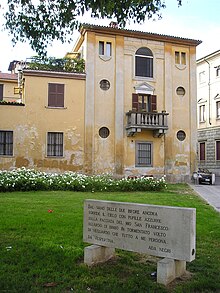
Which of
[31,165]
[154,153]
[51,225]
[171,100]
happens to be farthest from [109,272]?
[171,100]

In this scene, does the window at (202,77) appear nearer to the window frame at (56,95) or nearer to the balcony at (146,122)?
the balcony at (146,122)

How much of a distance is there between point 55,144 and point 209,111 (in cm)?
2103

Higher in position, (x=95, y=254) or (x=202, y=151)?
(x=202, y=151)

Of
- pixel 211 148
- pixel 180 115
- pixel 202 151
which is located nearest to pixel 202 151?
pixel 202 151

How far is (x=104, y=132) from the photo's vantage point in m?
25.1

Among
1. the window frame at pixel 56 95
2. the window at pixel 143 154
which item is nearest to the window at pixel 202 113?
the window at pixel 143 154

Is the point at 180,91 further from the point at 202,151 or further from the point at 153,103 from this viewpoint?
the point at 202,151

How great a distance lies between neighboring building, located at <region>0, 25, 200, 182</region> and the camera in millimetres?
24016

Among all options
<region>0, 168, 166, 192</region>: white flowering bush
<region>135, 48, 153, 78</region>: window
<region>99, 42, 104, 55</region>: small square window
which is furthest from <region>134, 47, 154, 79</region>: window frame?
<region>0, 168, 166, 192</region>: white flowering bush

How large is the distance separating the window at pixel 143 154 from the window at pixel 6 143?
891 cm

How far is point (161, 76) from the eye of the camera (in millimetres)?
26688

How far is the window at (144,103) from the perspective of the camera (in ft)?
85.0

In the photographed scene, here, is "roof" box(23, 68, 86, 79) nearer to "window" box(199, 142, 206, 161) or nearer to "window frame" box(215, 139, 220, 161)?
"window frame" box(215, 139, 220, 161)

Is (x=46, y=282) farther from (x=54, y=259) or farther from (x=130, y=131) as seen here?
(x=130, y=131)
